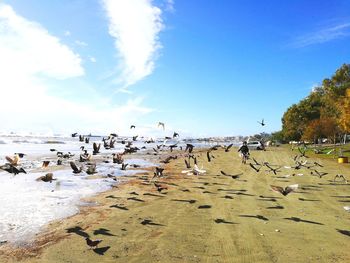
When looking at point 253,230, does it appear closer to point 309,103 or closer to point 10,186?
point 10,186

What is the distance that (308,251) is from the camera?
11188mm

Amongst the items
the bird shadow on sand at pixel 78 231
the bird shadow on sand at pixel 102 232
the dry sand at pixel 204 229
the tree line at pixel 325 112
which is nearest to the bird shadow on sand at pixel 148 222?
the dry sand at pixel 204 229

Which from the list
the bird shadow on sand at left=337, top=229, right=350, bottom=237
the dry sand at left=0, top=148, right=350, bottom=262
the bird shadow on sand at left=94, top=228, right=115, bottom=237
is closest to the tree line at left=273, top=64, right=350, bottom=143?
the dry sand at left=0, top=148, right=350, bottom=262

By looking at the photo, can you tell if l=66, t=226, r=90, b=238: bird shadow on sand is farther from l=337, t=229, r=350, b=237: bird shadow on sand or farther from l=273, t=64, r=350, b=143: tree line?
l=273, t=64, r=350, b=143: tree line

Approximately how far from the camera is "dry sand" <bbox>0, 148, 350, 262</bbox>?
433 inches

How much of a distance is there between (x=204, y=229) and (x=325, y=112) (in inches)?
3755

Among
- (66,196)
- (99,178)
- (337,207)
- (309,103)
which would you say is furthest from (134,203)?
(309,103)

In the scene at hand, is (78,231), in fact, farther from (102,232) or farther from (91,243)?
(91,243)

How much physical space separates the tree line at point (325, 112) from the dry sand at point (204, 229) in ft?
150

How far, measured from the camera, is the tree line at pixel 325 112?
71363 mm

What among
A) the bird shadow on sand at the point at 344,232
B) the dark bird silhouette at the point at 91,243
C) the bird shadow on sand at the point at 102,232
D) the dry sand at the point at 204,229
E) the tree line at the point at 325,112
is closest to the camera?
the dry sand at the point at 204,229

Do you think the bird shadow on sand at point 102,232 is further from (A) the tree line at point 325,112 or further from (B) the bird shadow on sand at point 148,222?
(A) the tree line at point 325,112

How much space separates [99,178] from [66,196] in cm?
888

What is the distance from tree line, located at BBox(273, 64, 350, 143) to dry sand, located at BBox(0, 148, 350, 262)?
150 ft
